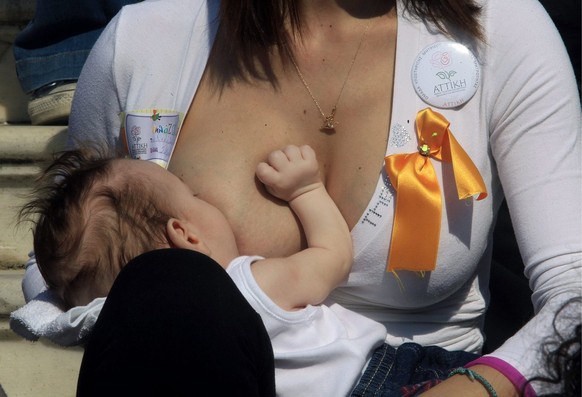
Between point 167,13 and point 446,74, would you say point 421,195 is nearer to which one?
point 446,74

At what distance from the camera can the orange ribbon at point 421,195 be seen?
1.71m

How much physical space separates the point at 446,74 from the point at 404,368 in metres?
0.53

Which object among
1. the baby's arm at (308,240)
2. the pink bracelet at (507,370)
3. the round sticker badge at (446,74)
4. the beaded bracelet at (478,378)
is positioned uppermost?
the round sticker badge at (446,74)

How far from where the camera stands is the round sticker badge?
174 centimetres

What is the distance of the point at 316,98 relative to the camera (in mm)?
1853

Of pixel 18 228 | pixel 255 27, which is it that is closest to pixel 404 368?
pixel 255 27

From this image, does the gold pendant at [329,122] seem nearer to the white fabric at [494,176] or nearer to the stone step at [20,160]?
the white fabric at [494,176]

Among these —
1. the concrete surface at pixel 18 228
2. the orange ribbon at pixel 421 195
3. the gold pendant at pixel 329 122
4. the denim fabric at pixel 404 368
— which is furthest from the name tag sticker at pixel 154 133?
the concrete surface at pixel 18 228

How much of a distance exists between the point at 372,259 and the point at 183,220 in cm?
35

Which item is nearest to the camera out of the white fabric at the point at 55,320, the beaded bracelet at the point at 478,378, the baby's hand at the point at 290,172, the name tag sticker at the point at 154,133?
the beaded bracelet at the point at 478,378

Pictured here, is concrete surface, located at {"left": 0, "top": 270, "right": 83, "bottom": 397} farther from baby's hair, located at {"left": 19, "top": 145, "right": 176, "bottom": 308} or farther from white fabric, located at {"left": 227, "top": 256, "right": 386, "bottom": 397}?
white fabric, located at {"left": 227, "top": 256, "right": 386, "bottom": 397}

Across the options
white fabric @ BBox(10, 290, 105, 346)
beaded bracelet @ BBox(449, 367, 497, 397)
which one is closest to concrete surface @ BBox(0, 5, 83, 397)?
white fabric @ BBox(10, 290, 105, 346)

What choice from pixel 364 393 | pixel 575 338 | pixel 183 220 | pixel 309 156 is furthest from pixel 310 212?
pixel 575 338

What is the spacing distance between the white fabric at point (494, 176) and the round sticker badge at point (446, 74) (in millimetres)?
15
